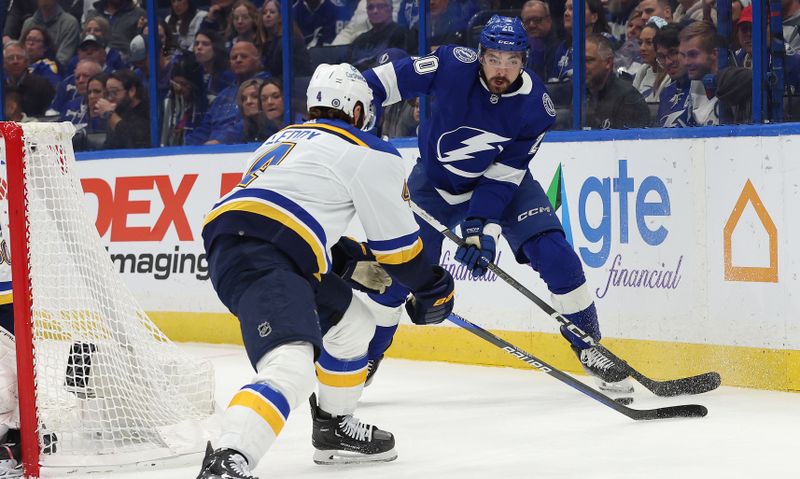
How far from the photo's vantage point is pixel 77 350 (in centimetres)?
336

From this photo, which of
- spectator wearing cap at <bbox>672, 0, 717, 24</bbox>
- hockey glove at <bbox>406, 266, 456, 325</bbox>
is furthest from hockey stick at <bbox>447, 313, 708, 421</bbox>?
spectator wearing cap at <bbox>672, 0, 717, 24</bbox>

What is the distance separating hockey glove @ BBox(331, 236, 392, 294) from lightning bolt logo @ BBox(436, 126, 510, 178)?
106cm

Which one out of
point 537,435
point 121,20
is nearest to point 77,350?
point 537,435

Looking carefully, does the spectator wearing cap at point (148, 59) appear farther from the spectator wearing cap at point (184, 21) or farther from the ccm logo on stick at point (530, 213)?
the ccm logo on stick at point (530, 213)

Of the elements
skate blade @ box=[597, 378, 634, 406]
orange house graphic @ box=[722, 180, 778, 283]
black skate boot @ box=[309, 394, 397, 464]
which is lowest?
skate blade @ box=[597, 378, 634, 406]

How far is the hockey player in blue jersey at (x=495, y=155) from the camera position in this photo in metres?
4.16

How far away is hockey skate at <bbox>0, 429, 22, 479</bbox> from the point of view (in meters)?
3.08

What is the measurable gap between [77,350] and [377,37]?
8.70 feet

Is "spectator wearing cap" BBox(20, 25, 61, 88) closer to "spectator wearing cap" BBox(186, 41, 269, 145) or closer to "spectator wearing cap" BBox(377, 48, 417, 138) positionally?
"spectator wearing cap" BBox(186, 41, 269, 145)

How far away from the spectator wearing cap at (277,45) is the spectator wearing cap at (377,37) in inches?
11.7

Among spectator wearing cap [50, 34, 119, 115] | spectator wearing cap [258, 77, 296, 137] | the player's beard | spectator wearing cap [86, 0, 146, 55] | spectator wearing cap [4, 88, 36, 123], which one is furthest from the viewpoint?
spectator wearing cap [4, 88, 36, 123]

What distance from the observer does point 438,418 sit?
4004 mm

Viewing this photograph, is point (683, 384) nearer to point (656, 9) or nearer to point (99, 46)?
point (656, 9)

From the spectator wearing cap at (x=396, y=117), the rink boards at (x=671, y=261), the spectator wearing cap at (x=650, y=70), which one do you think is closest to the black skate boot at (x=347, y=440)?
the rink boards at (x=671, y=261)
